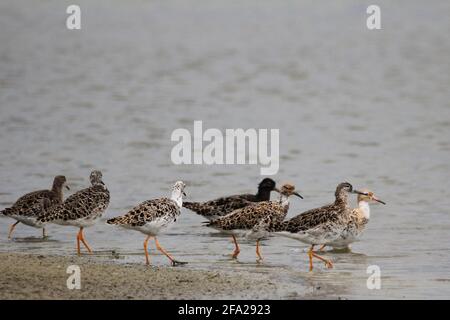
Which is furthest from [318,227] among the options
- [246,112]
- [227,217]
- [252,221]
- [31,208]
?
[246,112]

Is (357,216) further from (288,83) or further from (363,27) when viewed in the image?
(363,27)

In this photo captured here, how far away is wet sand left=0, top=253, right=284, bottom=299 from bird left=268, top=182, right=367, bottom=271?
1492 millimetres

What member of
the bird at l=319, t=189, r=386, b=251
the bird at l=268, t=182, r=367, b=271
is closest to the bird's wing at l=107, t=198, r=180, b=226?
the bird at l=268, t=182, r=367, b=271

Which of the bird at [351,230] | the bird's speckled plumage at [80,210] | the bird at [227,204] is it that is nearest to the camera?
the bird's speckled plumage at [80,210]

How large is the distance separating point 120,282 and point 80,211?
301 cm

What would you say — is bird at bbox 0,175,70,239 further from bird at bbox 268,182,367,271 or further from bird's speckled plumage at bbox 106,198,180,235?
bird at bbox 268,182,367,271

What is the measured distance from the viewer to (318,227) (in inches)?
573

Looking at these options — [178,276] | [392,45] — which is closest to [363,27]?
[392,45]

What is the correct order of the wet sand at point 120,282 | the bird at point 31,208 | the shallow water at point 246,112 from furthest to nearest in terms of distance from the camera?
1. the bird at point 31,208
2. the shallow water at point 246,112
3. the wet sand at point 120,282
